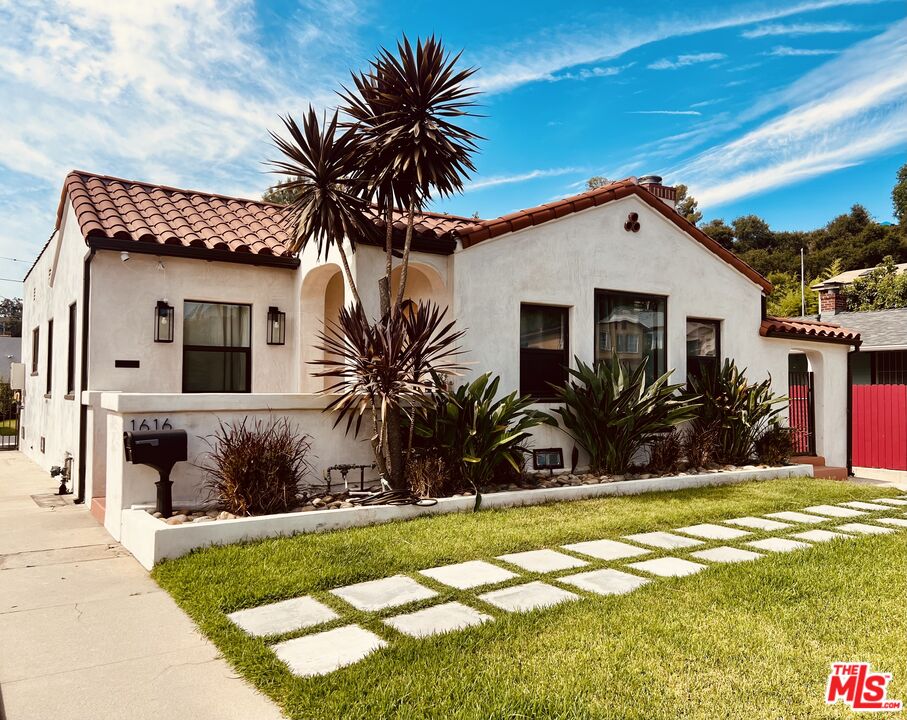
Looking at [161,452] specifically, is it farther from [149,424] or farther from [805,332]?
[805,332]

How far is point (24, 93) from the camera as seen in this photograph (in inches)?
409

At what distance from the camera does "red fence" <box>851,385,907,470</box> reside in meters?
13.5

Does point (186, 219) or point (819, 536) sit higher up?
point (186, 219)

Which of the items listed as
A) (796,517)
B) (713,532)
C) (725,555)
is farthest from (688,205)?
(725,555)

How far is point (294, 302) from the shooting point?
947cm

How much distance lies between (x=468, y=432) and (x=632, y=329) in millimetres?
3871

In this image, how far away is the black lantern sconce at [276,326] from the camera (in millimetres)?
9258

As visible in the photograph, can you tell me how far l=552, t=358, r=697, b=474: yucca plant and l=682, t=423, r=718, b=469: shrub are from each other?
2.59 ft

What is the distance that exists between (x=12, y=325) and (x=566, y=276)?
62.0m

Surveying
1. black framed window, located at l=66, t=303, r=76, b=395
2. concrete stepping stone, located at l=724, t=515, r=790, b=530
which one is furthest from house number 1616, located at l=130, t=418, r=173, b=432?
concrete stepping stone, located at l=724, t=515, r=790, b=530

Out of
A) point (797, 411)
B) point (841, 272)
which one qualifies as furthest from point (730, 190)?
point (797, 411)

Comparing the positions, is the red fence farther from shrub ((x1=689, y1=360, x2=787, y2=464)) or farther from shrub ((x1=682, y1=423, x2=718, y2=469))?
shrub ((x1=682, y1=423, x2=718, y2=469))

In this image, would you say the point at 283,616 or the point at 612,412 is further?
the point at 612,412

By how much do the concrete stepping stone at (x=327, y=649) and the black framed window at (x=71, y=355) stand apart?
23.7 feet
